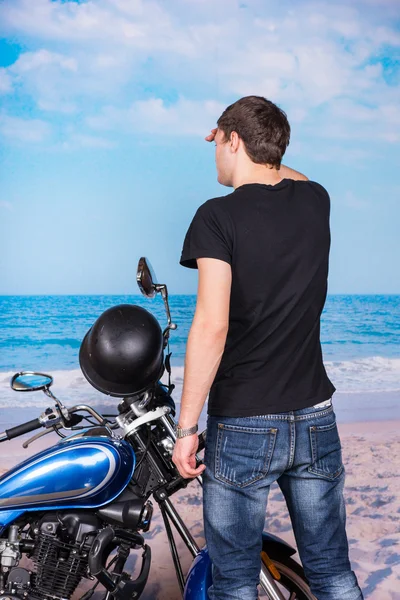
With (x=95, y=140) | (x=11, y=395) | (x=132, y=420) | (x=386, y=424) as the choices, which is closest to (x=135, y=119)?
(x=95, y=140)

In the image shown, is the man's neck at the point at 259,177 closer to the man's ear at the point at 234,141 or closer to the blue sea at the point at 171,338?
the man's ear at the point at 234,141

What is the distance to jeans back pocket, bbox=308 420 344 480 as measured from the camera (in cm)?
145

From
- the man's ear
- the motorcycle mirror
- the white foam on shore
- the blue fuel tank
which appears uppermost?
the man's ear

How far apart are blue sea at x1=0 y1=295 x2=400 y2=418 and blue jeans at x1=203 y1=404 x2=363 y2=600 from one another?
15.6 feet

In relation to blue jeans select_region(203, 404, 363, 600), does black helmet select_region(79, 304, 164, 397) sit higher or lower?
higher

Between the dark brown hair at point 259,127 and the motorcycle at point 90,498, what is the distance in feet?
1.16

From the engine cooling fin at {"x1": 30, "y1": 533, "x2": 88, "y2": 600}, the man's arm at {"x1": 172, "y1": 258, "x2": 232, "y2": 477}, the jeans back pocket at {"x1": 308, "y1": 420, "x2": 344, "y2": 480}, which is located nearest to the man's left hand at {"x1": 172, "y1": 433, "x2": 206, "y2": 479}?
the man's arm at {"x1": 172, "y1": 258, "x2": 232, "y2": 477}

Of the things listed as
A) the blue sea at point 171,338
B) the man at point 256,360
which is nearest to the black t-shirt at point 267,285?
the man at point 256,360

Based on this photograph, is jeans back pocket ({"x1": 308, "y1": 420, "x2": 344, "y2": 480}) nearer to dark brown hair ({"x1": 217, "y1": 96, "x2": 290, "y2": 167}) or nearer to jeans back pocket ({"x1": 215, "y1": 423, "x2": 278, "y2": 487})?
jeans back pocket ({"x1": 215, "y1": 423, "x2": 278, "y2": 487})

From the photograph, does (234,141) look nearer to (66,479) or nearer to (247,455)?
(247,455)

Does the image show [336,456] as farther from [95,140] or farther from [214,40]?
[95,140]

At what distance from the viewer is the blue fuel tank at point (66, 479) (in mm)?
1557

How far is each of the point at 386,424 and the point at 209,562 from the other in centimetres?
377

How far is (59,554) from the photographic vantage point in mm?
1587
